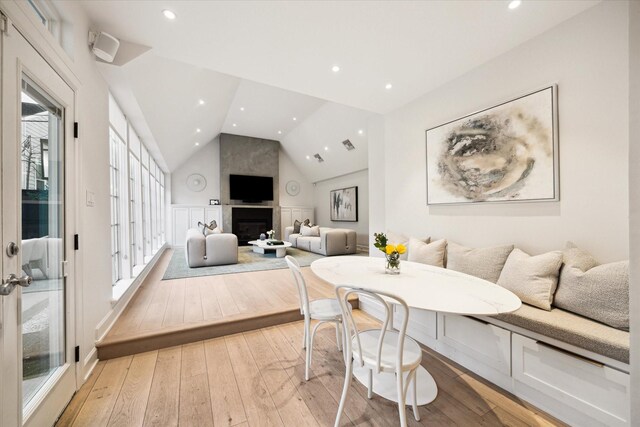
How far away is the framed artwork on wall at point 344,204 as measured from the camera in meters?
7.75

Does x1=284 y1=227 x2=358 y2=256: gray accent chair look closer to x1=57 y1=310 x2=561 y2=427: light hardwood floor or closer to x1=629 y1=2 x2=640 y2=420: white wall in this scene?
x1=57 y1=310 x2=561 y2=427: light hardwood floor

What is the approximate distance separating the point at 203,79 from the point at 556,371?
15.2 ft

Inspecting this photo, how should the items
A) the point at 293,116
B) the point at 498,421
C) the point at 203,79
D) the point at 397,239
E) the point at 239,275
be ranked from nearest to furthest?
the point at 498,421, the point at 397,239, the point at 203,79, the point at 239,275, the point at 293,116

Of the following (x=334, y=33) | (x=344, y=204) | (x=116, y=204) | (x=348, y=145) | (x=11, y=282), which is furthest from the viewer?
(x=344, y=204)

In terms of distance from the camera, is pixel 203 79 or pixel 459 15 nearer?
pixel 459 15

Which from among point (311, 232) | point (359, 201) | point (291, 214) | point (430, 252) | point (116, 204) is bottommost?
point (311, 232)

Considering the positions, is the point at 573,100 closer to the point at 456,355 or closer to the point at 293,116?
the point at 456,355

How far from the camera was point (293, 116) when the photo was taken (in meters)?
6.89

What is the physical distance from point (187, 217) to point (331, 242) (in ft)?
15.6

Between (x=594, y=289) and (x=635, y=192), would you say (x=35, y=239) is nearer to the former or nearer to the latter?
(x=635, y=192)

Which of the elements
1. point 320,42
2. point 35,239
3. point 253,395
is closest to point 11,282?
point 35,239

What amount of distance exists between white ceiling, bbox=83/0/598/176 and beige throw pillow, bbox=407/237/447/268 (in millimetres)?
1759

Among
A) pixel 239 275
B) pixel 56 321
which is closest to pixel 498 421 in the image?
pixel 56 321

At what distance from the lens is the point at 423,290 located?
148cm
